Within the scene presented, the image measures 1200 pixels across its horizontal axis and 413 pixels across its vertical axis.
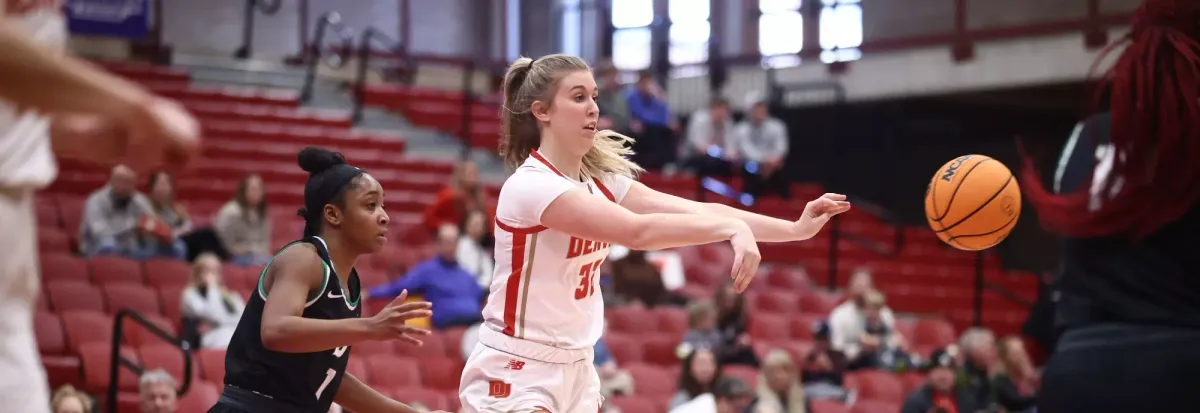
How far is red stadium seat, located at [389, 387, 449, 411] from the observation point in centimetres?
809

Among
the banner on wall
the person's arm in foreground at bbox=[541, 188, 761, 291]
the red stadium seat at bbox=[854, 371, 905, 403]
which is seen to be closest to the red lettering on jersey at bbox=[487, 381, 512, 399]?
the person's arm in foreground at bbox=[541, 188, 761, 291]

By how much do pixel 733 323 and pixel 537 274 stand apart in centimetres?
617

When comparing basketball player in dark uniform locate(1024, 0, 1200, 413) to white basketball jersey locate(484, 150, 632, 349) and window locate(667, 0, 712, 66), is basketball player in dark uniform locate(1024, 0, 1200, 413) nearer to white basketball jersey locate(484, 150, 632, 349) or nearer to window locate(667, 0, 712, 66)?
white basketball jersey locate(484, 150, 632, 349)

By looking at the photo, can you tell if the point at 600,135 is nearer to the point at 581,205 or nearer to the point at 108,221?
the point at 581,205

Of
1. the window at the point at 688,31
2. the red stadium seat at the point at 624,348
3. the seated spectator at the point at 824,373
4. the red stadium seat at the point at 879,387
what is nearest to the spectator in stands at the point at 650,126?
the window at the point at 688,31

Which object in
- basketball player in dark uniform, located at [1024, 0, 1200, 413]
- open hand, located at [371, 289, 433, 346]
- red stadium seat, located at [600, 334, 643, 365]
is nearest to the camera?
basketball player in dark uniform, located at [1024, 0, 1200, 413]

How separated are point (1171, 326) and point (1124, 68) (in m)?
0.58

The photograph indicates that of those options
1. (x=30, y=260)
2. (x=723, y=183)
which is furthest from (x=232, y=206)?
(x=30, y=260)

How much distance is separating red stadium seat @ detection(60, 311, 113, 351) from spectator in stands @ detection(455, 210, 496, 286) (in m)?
2.57

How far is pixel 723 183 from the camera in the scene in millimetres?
14930

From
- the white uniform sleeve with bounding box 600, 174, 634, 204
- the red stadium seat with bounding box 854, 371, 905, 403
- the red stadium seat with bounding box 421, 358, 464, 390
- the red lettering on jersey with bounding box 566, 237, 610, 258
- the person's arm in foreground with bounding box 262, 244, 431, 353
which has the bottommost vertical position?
the red stadium seat with bounding box 854, 371, 905, 403

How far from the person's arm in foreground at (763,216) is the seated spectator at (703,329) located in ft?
17.9

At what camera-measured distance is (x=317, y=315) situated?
4.09 meters

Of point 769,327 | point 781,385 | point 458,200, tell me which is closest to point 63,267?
point 458,200
